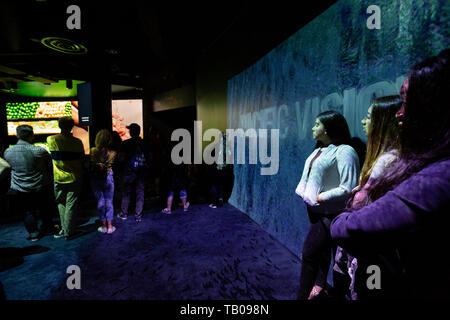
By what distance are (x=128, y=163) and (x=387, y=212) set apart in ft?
13.9

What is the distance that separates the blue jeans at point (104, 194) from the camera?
3.78 meters

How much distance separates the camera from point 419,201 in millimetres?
657

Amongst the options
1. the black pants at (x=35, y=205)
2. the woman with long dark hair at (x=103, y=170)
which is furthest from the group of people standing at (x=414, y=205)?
the black pants at (x=35, y=205)

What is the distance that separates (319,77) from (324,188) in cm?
132

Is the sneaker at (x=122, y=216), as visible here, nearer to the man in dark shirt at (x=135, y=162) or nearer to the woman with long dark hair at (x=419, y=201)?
the man in dark shirt at (x=135, y=162)

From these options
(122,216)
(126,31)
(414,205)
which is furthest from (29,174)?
(414,205)

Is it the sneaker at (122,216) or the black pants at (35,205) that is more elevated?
the black pants at (35,205)

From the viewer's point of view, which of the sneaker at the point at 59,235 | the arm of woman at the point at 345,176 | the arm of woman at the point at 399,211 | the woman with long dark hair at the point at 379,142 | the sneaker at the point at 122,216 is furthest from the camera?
the sneaker at the point at 122,216

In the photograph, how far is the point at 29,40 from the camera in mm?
4465

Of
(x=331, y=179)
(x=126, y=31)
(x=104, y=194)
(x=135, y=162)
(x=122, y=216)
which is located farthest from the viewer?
(x=126, y=31)

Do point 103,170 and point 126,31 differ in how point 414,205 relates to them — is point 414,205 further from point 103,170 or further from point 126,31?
point 126,31

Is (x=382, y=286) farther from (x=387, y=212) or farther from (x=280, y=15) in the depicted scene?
(x=280, y=15)

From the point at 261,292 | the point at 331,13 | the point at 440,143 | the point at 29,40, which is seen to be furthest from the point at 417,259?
the point at 29,40

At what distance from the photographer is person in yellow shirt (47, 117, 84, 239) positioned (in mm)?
3539
